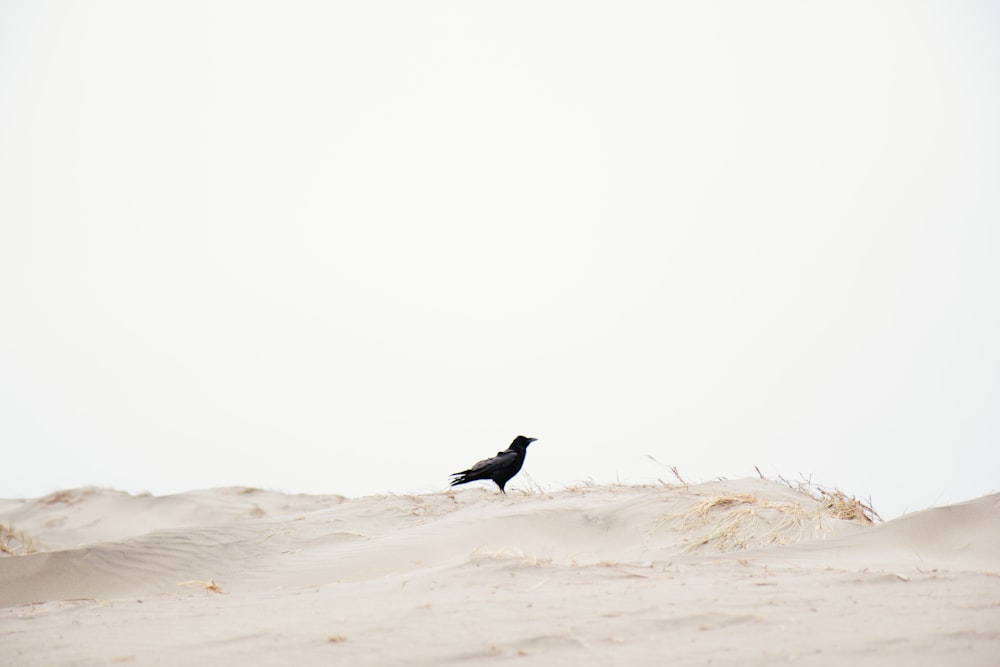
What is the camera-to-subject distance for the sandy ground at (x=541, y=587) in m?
→ 3.11

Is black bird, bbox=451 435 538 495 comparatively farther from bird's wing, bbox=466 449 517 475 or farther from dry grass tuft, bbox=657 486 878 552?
dry grass tuft, bbox=657 486 878 552

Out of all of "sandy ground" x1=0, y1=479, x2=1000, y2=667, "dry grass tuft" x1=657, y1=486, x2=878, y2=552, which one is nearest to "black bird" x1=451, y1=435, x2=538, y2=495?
"sandy ground" x1=0, y1=479, x2=1000, y2=667

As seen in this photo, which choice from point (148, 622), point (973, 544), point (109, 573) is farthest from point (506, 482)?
point (148, 622)

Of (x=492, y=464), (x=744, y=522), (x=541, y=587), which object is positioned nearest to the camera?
(x=541, y=587)

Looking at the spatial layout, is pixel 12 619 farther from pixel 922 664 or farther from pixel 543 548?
pixel 922 664

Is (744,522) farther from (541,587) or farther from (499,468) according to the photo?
(499,468)

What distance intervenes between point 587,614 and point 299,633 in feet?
3.97

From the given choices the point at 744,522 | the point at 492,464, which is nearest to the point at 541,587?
the point at 744,522

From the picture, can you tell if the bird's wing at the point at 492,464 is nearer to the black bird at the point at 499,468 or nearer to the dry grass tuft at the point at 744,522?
the black bird at the point at 499,468

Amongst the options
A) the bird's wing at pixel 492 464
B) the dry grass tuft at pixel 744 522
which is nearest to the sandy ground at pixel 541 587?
the dry grass tuft at pixel 744 522

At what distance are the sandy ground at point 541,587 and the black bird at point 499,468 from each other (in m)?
0.54

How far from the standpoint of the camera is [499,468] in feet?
28.0

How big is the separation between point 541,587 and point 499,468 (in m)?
4.60

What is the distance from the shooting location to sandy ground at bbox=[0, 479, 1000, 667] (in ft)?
10.2
